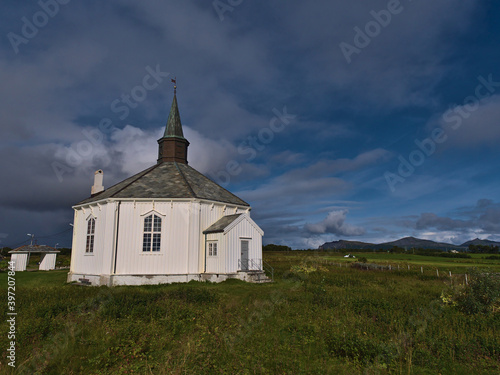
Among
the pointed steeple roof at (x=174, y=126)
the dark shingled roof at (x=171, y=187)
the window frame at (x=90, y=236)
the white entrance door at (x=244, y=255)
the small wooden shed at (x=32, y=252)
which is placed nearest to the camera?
the dark shingled roof at (x=171, y=187)

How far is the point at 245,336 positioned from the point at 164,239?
1258 cm

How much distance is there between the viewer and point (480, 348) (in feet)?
26.4

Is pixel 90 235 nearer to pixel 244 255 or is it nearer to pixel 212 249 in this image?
pixel 212 249

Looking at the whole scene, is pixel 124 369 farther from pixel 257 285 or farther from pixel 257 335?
pixel 257 285

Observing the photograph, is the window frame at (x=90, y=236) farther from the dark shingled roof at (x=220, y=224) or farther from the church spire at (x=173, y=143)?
the dark shingled roof at (x=220, y=224)

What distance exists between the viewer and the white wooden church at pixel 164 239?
19703mm

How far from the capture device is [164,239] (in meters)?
20.2

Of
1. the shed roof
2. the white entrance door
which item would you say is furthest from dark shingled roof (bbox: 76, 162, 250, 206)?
the shed roof

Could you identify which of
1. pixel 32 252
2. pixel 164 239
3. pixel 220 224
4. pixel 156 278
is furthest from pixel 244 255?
pixel 32 252

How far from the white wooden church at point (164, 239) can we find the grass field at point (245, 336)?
6.27m

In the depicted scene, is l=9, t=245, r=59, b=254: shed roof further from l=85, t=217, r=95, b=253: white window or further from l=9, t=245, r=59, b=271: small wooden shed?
l=85, t=217, r=95, b=253: white window

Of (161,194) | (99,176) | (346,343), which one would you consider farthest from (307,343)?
(99,176)

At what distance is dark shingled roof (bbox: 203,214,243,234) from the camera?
20.3 metres

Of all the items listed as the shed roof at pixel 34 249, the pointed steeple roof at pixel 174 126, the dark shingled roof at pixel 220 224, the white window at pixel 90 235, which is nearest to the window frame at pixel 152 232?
the dark shingled roof at pixel 220 224
